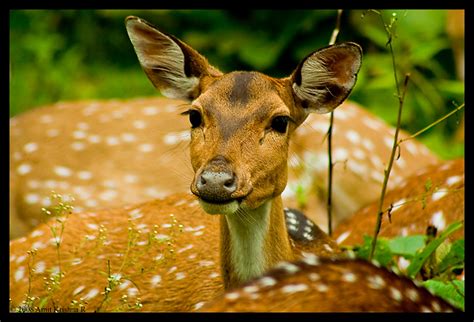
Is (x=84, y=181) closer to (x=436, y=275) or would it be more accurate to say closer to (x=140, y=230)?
(x=140, y=230)

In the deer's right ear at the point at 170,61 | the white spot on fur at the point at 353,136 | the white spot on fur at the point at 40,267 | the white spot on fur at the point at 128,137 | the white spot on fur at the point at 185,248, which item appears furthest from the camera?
the white spot on fur at the point at 128,137

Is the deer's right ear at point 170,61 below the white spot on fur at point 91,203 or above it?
below

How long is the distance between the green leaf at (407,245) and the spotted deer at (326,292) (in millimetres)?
1640

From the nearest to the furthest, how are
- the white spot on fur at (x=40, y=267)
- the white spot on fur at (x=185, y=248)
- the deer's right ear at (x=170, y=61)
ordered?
the deer's right ear at (x=170, y=61)
the white spot on fur at (x=185, y=248)
the white spot on fur at (x=40, y=267)

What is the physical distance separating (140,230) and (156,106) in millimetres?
2757

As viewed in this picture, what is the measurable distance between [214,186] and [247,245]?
45 cm

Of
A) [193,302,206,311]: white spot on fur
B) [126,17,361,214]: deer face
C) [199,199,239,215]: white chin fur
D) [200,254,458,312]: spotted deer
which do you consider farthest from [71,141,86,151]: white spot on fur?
[200,254,458,312]: spotted deer

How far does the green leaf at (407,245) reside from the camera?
4.21 meters

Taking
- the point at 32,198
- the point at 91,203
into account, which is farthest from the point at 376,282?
the point at 32,198

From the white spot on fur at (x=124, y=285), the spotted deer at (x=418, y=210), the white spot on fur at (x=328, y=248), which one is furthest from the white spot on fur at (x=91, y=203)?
the white spot on fur at (x=328, y=248)

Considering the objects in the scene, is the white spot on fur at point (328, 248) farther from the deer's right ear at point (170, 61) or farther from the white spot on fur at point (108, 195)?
the white spot on fur at point (108, 195)

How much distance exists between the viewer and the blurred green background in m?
7.91

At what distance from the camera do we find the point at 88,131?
6871 millimetres
